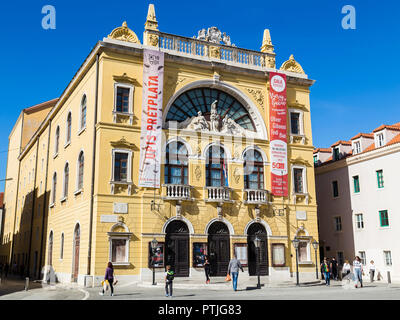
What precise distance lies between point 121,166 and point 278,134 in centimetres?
1159

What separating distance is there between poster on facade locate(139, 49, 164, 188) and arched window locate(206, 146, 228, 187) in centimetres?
370

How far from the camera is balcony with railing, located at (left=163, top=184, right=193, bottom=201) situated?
90.9 feet

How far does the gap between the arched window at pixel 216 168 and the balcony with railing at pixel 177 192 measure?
6.42ft

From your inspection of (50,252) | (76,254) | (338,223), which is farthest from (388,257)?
(50,252)

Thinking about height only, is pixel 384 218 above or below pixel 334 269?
above

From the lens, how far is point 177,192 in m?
28.2

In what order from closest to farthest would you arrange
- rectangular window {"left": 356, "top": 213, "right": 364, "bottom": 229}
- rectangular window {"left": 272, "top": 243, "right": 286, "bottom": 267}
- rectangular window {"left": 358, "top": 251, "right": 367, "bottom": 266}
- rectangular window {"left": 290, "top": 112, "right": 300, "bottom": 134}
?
rectangular window {"left": 272, "top": 243, "right": 286, "bottom": 267} → rectangular window {"left": 290, "top": 112, "right": 300, "bottom": 134} → rectangular window {"left": 358, "top": 251, "right": 367, "bottom": 266} → rectangular window {"left": 356, "top": 213, "right": 364, "bottom": 229}

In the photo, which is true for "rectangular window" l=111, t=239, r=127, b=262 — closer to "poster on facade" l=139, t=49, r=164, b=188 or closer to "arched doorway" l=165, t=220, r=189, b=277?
"arched doorway" l=165, t=220, r=189, b=277

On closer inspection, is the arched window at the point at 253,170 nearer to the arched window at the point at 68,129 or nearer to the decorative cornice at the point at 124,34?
the decorative cornice at the point at 124,34

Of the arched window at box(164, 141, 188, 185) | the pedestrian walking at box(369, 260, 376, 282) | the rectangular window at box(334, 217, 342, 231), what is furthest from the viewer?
the rectangular window at box(334, 217, 342, 231)

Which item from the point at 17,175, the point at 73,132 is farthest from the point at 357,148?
the point at 17,175

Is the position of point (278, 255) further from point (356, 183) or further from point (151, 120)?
point (151, 120)

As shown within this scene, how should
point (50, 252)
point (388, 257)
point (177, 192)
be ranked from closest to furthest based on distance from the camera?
point (177, 192)
point (388, 257)
point (50, 252)

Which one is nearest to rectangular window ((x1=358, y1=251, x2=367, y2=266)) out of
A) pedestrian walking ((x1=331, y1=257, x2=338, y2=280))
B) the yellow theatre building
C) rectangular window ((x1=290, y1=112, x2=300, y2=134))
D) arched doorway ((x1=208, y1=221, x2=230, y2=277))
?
pedestrian walking ((x1=331, y1=257, x2=338, y2=280))
